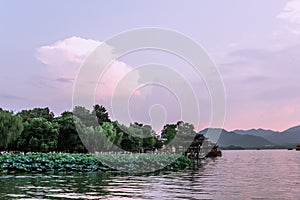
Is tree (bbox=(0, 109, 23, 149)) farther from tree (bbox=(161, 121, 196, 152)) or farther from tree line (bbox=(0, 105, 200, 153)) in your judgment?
tree (bbox=(161, 121, 196, 152))

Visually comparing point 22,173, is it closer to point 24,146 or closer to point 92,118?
point 24,146

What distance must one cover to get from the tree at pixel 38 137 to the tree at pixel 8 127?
20.6ft

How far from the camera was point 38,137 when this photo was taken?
51.7m

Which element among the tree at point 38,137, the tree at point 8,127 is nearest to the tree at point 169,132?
the tree at point 38,137

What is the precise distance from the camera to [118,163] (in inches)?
1212

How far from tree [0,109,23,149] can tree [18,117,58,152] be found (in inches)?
247

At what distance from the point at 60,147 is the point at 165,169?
25624 millimetres

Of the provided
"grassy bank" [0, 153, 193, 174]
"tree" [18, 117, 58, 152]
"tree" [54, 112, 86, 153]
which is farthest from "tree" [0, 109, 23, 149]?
"grassy bank" [0, 153, 193, 174]

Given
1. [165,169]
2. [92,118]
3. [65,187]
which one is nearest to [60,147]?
[92,118]

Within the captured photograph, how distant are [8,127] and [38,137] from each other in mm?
8362

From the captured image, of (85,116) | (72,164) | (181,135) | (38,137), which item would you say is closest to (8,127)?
(38,137)

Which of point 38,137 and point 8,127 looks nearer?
point 8,127

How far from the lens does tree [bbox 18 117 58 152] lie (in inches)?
1982

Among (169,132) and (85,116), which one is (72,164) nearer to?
(85,116)
